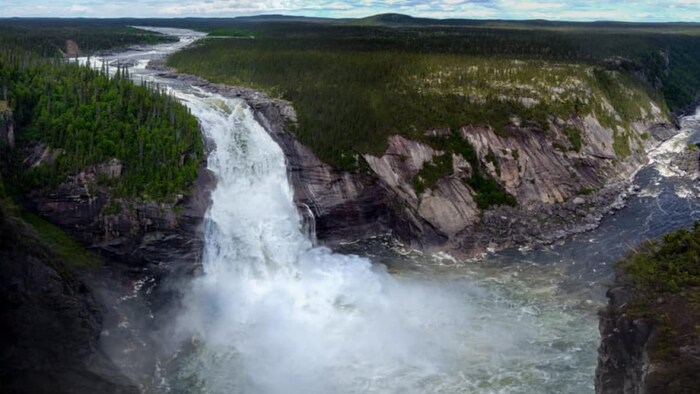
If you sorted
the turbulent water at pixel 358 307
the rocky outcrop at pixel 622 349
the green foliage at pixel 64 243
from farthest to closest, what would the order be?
the green foliage at pixel 64 243, the turbulent water at pixel 358 307, the rocky outcrop at pixel 622 349

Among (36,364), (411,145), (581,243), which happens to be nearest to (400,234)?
(411,145)

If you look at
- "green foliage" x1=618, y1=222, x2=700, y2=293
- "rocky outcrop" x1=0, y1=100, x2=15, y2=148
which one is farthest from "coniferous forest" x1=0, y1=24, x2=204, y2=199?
"green foliage" x1=618, y1=222, x2=700, y2=293

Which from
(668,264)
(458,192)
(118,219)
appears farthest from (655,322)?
(118,219)

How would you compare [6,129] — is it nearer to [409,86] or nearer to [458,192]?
[458,192]

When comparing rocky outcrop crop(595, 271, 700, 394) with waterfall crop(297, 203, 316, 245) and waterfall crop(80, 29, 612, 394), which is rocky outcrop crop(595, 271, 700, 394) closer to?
waterfall crop(80, 29, 612, 394)

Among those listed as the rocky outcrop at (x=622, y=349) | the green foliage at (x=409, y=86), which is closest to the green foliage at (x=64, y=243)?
the green foliage at (x=409, y=86)

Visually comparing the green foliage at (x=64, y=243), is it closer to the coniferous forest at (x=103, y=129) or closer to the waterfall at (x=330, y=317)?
the coniferous forest at (x=103, y=129)

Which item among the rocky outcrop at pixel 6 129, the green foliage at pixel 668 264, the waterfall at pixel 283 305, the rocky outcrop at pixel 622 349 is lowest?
the waterfall at pixel 283 305
